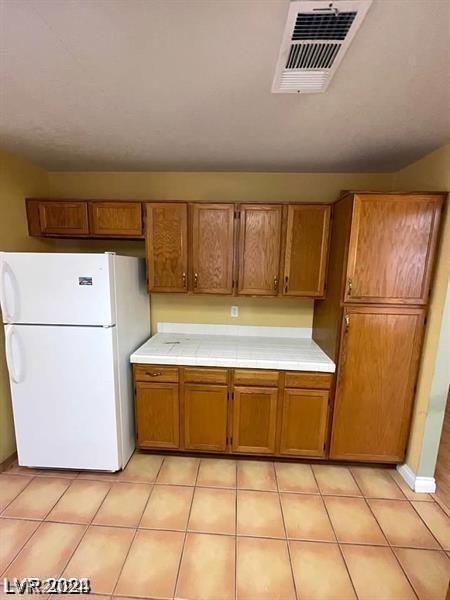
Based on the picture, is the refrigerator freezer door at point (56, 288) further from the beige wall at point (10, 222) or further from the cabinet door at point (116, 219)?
the cabinet door at point (116, 219)

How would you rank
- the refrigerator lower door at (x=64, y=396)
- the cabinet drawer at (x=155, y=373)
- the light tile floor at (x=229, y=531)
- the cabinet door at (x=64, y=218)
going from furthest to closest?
the cabinet door at (x=64, y=218)
the cabinet drawer at (x=155, y=373)
the refrigerator lower door at (x=64, y=396)
the light tile floor at (x=229, y=531)

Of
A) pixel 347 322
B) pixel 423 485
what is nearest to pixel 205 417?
pixel 347 322

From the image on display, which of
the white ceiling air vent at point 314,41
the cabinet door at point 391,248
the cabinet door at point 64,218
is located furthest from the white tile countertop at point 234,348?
the white ceiling air vent at point 314,41

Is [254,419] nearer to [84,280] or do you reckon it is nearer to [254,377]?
[254,377]

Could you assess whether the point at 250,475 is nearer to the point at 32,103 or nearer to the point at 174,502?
the point at 174,502

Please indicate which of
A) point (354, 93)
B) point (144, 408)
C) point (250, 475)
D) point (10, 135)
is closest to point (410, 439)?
point (250, 475)

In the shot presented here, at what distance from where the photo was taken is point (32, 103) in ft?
4.79

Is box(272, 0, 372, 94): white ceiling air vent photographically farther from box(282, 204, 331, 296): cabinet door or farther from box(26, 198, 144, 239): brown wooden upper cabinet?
box(26, 198, 144, 239): brown wooden upper cabinet

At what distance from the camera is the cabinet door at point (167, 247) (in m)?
2.28

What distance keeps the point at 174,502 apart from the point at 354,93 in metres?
2.63

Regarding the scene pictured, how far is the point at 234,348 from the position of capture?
7.81ft

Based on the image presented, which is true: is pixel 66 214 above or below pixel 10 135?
below

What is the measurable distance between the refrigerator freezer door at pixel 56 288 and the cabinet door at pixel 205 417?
35.2 inches

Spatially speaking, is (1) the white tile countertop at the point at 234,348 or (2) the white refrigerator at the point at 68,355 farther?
(1) the white tile countertop at the point at 234,348
